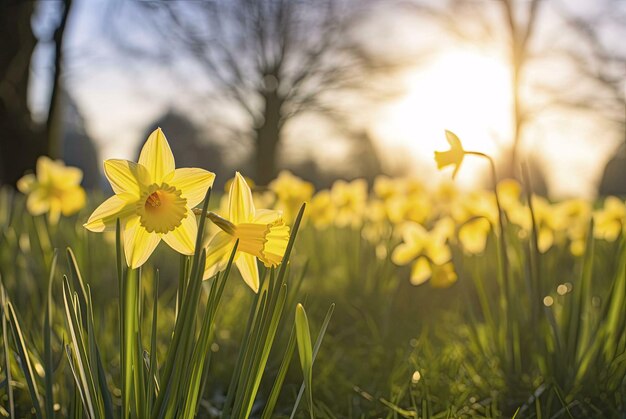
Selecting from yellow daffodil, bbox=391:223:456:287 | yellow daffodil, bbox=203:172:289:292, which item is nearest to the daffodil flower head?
yellow daffodil, bbox=203:172:289:292

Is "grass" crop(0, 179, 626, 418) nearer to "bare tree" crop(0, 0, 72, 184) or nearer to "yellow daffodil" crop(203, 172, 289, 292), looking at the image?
"yellow daffodil" crop(203, 172, 289, 292)

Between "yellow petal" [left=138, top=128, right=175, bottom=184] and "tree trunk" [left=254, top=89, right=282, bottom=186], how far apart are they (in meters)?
10.1

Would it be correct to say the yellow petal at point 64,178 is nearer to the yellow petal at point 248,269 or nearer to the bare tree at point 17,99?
the yellow petal at point 248,269

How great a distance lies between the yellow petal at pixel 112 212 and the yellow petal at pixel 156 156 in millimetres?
49

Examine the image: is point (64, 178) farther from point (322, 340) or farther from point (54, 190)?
point (322, 340)

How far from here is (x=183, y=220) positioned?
0.90 metres

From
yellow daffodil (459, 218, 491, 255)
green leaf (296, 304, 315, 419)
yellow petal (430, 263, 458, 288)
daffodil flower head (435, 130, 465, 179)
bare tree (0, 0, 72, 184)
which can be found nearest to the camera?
green leaf (296, 304, 315, 419)

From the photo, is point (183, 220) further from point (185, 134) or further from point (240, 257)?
point (185, 134)

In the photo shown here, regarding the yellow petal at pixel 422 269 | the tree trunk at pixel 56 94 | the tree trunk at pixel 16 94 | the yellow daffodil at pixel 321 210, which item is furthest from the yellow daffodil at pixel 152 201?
the tree trunk at pixel 16 94

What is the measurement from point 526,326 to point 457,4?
7.16 m

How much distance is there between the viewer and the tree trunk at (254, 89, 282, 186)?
437 inches

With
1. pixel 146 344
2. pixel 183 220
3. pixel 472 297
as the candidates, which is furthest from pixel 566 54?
pixel 183 220

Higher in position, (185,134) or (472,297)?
(472,297)

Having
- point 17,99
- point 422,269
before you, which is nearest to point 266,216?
point 422,269
